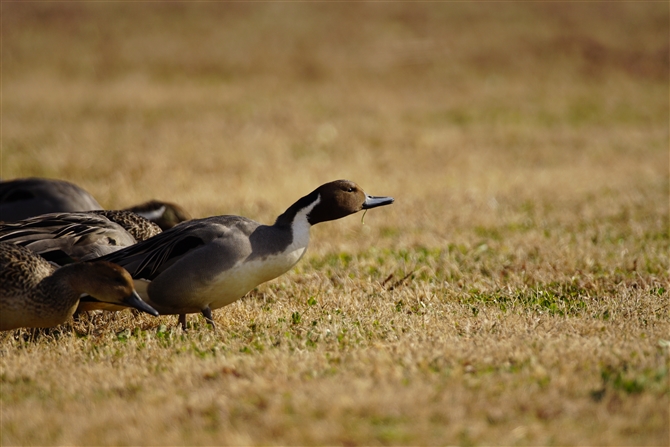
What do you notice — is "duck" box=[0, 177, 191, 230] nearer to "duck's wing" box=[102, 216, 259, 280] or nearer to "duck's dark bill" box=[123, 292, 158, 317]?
"duck's wing" box=[102, 216, 259, 280]

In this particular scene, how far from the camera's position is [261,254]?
517 cm

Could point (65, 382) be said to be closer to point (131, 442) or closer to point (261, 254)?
point (131, 442)

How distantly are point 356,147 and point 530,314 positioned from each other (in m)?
10.6

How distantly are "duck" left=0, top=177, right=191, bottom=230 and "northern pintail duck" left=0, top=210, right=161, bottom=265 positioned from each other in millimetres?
1505

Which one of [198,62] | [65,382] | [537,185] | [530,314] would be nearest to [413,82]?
[198,62]

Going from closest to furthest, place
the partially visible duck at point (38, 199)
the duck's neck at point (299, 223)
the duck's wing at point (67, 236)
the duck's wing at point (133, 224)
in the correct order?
the duck's neck at point (299, 223)
the duck's wing at point (67, 236)
the duck's wing at point (133, 224)
the partially visible duck at point (38, 199)

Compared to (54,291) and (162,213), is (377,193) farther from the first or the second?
(54,291)

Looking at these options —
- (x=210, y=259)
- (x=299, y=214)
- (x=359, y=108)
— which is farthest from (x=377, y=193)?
(x=359, y=108)

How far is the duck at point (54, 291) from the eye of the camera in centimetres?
483

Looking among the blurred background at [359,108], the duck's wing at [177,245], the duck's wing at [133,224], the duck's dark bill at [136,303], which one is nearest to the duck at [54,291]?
the duck's dark bill at [136,303]

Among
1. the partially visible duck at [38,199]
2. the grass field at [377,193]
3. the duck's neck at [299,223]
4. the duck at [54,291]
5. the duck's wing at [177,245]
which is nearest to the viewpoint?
the grass field at [377,193]

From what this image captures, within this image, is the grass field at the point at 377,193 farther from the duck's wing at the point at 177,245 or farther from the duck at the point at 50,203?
the duck at the point at 50,203

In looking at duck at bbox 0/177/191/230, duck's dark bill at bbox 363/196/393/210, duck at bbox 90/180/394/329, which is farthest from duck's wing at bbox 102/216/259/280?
duck at bbox 0/177/191/230

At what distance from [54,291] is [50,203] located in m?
3.10
